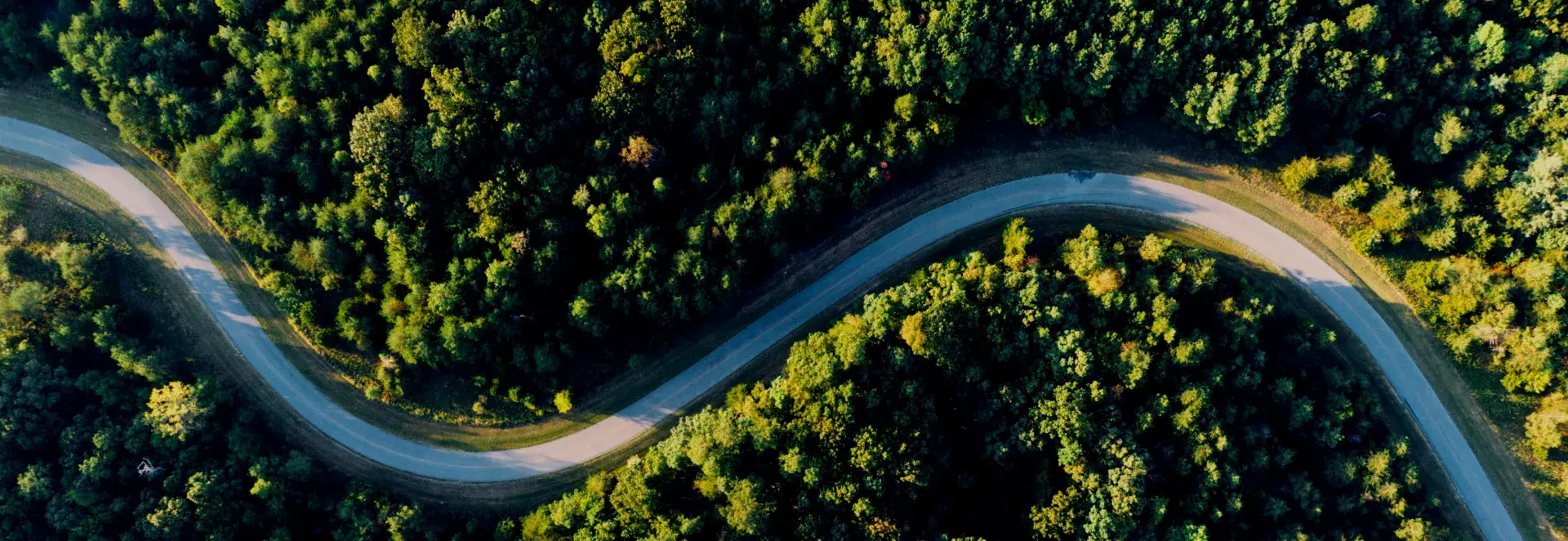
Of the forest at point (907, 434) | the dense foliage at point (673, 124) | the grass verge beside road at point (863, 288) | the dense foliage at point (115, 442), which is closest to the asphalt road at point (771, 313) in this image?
the grass verge beside road at point (863, 288)

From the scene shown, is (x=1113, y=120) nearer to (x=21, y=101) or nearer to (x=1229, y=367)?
(x=1229, y=367)

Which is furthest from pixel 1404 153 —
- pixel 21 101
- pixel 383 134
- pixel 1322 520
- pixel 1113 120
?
pixel 21 101

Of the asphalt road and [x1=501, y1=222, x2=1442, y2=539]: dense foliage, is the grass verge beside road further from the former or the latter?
[x1=501, y1=222, x2=1442, y2=539]: dense foliage

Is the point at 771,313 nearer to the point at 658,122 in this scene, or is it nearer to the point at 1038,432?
the point at 658,122

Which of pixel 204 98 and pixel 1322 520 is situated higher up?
pixel 204 98

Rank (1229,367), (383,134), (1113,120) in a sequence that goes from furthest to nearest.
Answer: (1113,120) < (1229,367) < (383,134)

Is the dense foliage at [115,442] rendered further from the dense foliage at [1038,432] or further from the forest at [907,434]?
the dense foliage at [1038,432]
